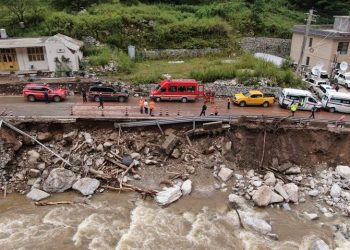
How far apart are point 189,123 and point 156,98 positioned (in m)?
5.42

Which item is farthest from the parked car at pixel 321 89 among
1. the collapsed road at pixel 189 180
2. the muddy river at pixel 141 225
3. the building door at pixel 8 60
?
the building door at pixel 8 60

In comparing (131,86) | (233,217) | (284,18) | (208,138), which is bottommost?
(233,217)

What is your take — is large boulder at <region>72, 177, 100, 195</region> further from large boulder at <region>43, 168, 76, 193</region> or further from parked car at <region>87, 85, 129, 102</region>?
parked car at <region>87, 85, 129, 102</region>

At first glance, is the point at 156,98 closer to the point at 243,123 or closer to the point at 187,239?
the point at 243,123

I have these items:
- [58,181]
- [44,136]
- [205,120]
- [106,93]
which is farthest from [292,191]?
[44,136]

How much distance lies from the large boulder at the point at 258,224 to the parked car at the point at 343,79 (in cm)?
2440

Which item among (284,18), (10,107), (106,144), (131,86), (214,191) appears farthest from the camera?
(284,18)

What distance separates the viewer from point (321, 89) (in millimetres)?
37156

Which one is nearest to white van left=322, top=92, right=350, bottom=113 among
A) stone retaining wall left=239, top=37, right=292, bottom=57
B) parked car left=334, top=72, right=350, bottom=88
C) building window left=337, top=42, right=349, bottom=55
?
parked car left=334, top=72, right=350, bottom=88

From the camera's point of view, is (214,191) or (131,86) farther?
(131,86)

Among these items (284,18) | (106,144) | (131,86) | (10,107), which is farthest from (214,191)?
(284,18)

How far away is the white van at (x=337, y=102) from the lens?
109 feet

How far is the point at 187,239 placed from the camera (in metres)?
21.7

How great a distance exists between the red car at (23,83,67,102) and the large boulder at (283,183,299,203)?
70.3ft
